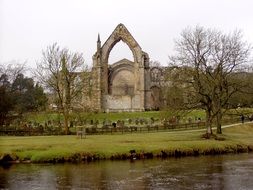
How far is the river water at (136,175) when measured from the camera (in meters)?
26.8

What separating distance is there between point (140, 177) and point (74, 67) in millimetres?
32381

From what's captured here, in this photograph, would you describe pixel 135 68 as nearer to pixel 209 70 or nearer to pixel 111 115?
pixel 111 115

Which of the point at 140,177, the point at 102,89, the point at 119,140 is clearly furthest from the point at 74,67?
the point at 102,89

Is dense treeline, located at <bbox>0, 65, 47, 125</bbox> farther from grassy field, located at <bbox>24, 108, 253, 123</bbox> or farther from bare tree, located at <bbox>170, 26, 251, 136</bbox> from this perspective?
bare tree, located at <bbox>170, 26, 251, 136</bbox>

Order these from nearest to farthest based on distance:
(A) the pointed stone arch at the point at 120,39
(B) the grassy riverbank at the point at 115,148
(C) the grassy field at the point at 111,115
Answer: (B) the grassy riverbank at the point at 115,148 < (C) the grassy field at the point at 111,115 < (A) the pointed stone arch at the point at 120,39

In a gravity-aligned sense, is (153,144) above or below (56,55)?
below

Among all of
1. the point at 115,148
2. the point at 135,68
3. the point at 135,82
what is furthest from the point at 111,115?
the point at 115,148

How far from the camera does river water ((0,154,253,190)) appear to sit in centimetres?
2675

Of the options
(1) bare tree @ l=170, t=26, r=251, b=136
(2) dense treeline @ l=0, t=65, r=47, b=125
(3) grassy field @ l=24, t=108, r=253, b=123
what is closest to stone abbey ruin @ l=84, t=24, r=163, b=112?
(3) grassy field @ l=24, t=108, r=253, b=123

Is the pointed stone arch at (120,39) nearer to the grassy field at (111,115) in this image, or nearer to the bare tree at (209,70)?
the grassy field at (111,115)

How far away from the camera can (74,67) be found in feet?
196

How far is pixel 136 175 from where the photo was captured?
30.3m

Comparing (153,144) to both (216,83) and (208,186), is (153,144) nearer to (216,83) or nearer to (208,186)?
(216,83)

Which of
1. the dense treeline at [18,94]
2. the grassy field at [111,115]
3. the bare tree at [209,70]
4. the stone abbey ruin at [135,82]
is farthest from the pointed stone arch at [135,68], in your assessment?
the bare tree at [209,70]
